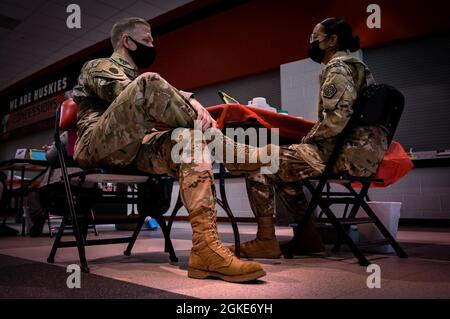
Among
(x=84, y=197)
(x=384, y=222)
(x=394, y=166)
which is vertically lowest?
(x=384, y=222)

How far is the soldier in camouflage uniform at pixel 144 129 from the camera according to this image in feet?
4.98

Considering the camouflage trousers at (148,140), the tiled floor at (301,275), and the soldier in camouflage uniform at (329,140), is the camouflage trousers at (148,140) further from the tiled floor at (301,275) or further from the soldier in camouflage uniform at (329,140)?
the soldier in camouflage uniform at (329,140)

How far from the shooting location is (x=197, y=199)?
5.02 ft

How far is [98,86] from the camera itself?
72.8 inches

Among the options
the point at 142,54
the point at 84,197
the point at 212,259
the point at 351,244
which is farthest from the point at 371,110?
the point at 84,197

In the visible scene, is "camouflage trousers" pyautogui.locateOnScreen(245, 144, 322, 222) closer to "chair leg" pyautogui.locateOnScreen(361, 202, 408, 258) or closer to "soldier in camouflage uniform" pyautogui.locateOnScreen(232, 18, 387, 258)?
"soldier in camouflage uniform" pyautogui.locateOnScreen(232, 18, 387, 258)

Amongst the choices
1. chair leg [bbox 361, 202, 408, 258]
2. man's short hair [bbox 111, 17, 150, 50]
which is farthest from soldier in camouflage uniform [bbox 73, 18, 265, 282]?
chair leg [bbox 361, 202, 408, 258]

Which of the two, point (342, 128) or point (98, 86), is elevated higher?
point (98, 86)

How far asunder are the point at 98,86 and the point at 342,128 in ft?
4.02

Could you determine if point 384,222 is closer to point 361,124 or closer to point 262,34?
point 361,124

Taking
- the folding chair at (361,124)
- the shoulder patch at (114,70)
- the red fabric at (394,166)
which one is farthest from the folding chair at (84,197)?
the red fabric at (394,166)

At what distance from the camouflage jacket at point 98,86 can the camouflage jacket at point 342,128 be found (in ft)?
2.43
